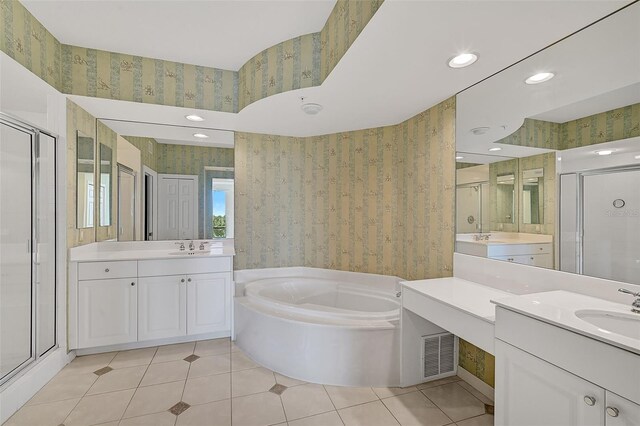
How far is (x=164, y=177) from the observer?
307 cm

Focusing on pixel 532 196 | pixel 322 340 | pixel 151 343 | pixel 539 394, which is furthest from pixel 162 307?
pixel 532 196

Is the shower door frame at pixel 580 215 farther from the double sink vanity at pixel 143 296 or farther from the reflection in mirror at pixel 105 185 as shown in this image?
the reflection in mirror at pixel 105 185

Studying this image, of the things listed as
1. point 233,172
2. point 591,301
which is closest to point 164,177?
point 233,172

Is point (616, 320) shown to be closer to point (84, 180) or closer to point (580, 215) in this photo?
point (580, 215)

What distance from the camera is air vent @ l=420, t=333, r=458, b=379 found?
2133 mm

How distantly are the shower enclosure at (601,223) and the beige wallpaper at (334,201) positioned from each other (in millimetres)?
1142

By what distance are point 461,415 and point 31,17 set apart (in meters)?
3.85

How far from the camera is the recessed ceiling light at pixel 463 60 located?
165cm

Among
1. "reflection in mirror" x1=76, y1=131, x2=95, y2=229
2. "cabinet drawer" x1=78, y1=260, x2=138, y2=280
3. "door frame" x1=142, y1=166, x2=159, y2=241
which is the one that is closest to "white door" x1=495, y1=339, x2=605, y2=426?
"cabinet drawer" x1=78, y1=260, x2=138, y2=280

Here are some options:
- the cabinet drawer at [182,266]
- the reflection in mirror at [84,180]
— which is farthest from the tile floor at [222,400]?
the reflection in mirror at [84,180]

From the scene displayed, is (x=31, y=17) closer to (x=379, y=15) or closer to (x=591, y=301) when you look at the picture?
(x=379, y=15)

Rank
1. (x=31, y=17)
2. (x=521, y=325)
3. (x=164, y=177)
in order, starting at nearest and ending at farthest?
1. (x=521, y=325)
2. (x=31, y=17)
3. (x=164, y=177)

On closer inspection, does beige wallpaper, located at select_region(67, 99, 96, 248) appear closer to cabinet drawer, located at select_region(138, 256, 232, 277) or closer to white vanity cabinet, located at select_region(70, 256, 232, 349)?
white vanity cabinet, located at select_region(70, 256, 232, 349)

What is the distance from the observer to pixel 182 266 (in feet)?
8.91
